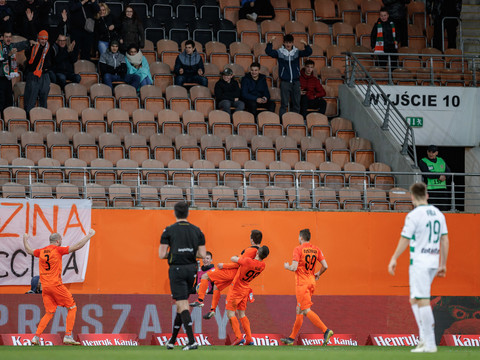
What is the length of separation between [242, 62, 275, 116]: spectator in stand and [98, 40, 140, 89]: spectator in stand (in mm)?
2826

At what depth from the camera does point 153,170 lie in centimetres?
1848

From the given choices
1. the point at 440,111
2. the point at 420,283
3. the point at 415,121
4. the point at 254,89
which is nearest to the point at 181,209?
the point at 420,283

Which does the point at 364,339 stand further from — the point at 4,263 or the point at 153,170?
the point at 4,263

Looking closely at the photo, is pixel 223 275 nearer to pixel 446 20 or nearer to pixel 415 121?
pixel 415 121

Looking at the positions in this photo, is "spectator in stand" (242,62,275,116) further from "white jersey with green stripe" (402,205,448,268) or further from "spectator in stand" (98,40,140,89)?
"white jersey with green stripe" (402,205,448,268)

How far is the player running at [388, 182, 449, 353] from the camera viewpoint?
31.9 ft

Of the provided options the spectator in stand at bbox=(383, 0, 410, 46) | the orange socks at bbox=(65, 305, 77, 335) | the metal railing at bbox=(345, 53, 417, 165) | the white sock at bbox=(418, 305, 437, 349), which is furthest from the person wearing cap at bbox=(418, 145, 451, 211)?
the white sock at bbox=(418, 305, 437, 349)

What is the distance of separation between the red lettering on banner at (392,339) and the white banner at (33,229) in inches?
245

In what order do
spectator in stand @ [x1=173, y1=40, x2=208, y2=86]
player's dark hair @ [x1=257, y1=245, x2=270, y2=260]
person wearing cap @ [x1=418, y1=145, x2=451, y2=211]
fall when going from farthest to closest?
spectator in stand @ [x1=173, y1=40, x2=208, y2=86]
person wearing cap @ [x1=418, y1=145, x2=451, y2=211]
player's dark hair @ [x1=257, y1=245, x2=270, y2=260]

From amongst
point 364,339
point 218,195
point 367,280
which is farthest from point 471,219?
point 218,195

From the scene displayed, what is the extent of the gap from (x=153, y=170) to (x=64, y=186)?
1972mm

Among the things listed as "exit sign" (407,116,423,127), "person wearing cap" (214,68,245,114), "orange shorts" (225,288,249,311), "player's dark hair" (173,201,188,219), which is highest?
"person wearing cap" (214,68,245,114)

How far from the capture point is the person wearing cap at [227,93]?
21641mm

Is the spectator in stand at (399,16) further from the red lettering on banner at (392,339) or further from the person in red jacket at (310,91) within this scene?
the red lettering on banner at (392,339)
